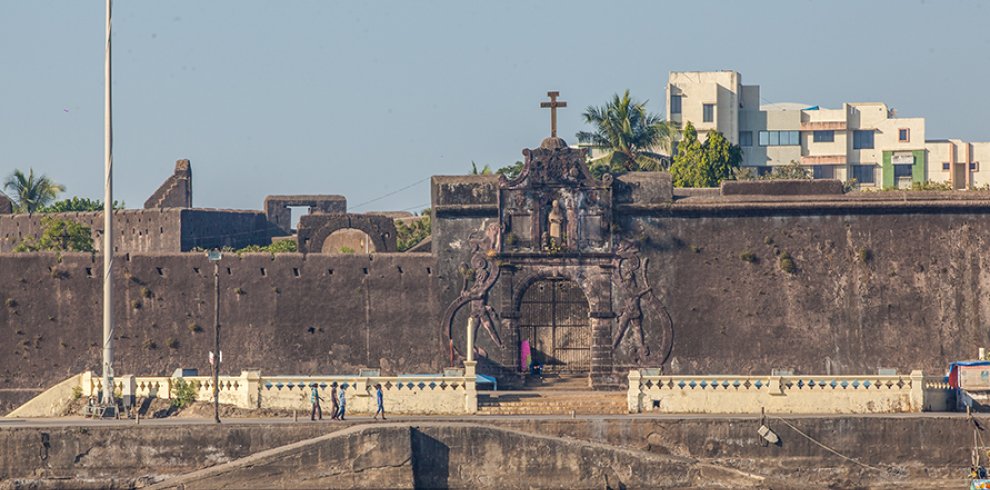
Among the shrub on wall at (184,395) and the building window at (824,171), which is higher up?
the building window at (824,171)

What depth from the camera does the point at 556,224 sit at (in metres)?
58.1

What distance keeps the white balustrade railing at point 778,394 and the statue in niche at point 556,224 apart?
20.8 ft

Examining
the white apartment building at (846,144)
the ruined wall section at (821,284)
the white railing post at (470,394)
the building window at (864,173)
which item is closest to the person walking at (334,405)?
the white railing post at (470,394)

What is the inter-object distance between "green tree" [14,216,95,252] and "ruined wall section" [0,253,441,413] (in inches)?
373

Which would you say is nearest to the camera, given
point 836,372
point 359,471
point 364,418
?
point 359,471

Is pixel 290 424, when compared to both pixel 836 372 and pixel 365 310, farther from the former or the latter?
pixel 836 372

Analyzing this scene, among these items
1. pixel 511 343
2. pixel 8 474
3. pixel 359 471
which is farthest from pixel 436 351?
pixel 8 474

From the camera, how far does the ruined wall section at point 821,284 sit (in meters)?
57.8

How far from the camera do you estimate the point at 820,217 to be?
191 feet

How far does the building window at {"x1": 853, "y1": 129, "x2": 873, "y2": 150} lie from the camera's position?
397ft

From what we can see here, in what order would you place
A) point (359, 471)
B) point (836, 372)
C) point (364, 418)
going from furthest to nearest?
point (836, 372), point (364, 418), point (359, 471)

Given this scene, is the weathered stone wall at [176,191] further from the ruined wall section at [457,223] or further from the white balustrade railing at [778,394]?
the white balustrade railing at [778,394]

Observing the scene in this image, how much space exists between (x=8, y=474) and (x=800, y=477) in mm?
19699

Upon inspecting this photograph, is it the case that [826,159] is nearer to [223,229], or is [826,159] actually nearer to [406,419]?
[223,229]
